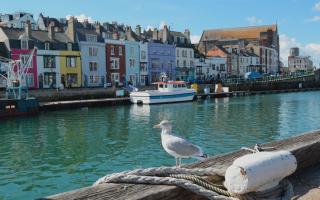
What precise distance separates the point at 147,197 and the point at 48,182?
35.9 ft

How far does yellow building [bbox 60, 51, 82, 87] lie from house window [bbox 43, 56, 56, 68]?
1.25 metres

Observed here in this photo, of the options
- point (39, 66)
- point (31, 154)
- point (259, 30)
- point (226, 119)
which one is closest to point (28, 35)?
point (39, 66)

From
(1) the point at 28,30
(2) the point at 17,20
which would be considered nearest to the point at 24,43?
(1) the point at 28,30

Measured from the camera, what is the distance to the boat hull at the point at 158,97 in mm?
50688

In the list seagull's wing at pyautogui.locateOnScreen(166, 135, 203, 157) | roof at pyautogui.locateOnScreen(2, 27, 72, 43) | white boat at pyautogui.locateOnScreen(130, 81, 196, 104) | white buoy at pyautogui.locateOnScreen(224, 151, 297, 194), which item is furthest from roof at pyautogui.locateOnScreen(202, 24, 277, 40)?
white buoy at pyautogui.locateOnScreen(224, 151, 297, 194)

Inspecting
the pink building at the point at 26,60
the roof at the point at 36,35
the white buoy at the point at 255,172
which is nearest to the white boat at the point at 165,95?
the pink building at the point at 26,60

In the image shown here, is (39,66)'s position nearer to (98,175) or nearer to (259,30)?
(98,175)

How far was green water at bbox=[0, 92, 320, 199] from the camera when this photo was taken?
46.1 ft

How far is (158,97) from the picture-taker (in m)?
51.4

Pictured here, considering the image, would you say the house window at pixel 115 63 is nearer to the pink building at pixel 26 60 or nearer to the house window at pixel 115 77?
the house window at pixel 115 77

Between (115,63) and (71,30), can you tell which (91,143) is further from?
(115,63)

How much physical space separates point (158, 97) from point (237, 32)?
9412 centimetres

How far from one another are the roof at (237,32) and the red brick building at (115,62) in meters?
69.4

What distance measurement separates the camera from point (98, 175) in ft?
47.0
